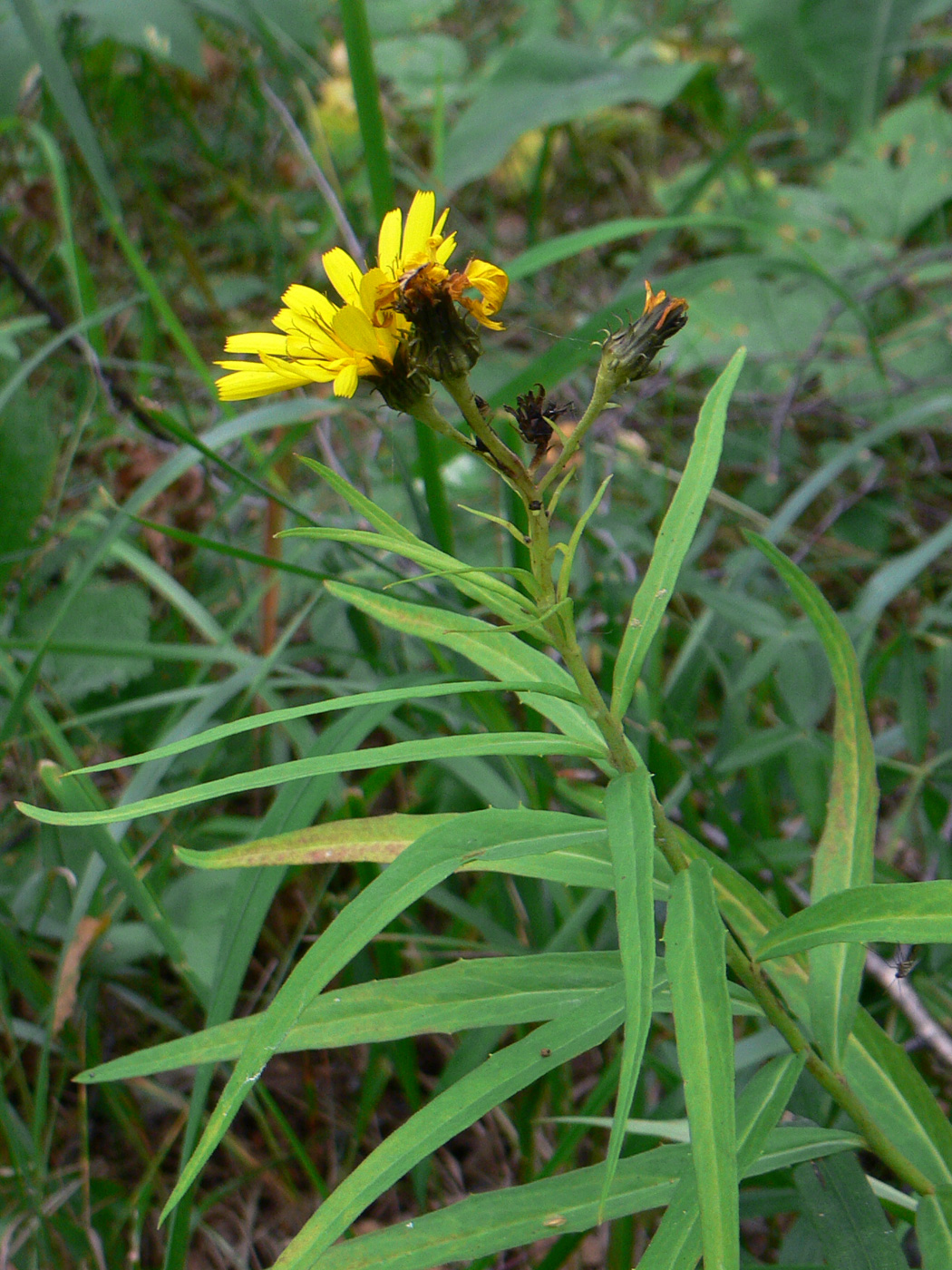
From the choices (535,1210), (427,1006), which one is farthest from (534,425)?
(535,1210)

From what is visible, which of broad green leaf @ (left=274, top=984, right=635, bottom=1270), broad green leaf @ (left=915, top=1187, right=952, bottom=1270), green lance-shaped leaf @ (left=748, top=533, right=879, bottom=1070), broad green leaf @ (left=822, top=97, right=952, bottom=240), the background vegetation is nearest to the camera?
broad green leaf @ (left=274, top=984, right=635, bottom=1270)

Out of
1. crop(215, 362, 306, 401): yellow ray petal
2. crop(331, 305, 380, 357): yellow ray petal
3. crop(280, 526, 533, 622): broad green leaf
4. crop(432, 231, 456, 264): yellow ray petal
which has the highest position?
crop(432, 231, 456, 264): yellow ray petal

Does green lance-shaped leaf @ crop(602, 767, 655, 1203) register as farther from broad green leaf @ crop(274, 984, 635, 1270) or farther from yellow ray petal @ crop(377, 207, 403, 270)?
yellow ray petal @ crop(377, 207, 403, 270)

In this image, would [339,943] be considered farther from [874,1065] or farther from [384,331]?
[874,1065]

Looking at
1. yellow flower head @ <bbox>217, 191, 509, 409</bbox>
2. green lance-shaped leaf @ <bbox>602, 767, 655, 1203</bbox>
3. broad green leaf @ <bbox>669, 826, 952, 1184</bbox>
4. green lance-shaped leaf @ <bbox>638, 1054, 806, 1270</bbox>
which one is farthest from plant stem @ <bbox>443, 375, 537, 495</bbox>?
green lance-shaped leaf @ <bbox>638, 1054, 806, 1270</bbox>

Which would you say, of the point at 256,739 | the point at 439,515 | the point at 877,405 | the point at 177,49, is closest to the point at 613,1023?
the point at 439,515

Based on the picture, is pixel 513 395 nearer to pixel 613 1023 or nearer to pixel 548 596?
pixel 548 596
